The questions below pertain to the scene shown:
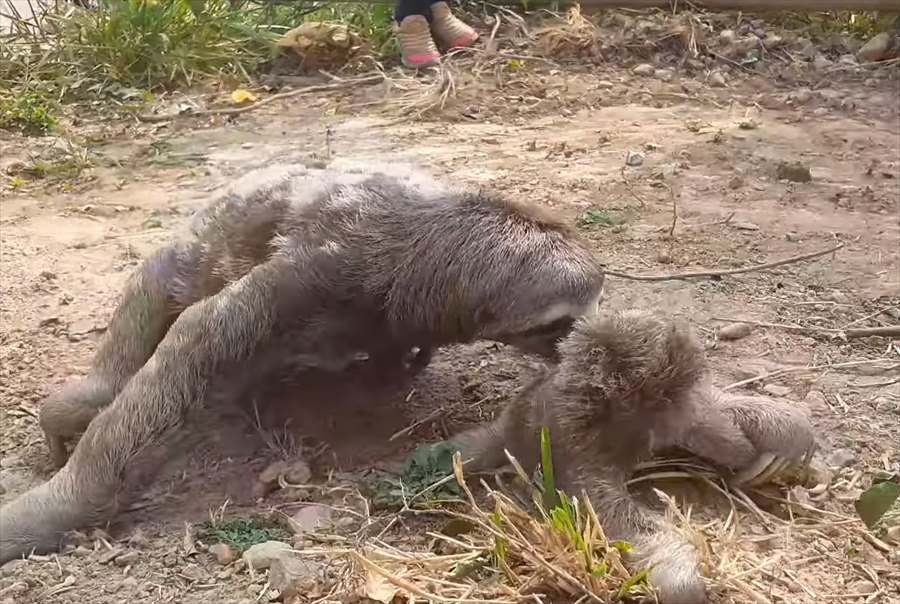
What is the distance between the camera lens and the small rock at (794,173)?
477 cm

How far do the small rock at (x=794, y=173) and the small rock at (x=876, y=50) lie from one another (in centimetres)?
233

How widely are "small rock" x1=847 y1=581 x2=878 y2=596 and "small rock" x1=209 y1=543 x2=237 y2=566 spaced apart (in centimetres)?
131

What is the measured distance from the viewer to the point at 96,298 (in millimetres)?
3754

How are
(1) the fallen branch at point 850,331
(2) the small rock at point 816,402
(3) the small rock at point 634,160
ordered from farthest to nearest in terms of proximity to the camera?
(3) the small rock at point 634,160 < (1) the fallen branch at point 850,331 < (2) the small rock at point 816,402

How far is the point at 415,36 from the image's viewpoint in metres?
6.48

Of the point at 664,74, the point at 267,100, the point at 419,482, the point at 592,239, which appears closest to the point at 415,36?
the point at 267,100

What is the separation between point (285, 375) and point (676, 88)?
4.09m

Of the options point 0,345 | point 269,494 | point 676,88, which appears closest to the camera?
point 269,494

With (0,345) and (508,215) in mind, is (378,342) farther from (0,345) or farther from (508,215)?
(0,345)

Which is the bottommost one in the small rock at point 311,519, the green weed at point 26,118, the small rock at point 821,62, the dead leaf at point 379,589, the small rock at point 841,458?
the small rock at point 821,62

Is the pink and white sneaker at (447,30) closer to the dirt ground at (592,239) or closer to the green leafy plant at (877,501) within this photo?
the dirt ground at (592,239)

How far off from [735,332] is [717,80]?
3463 mm

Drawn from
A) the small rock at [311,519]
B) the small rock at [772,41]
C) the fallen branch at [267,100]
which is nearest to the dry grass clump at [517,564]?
the small rock at [311,519]

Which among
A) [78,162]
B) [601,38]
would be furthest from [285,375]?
[601,38]
